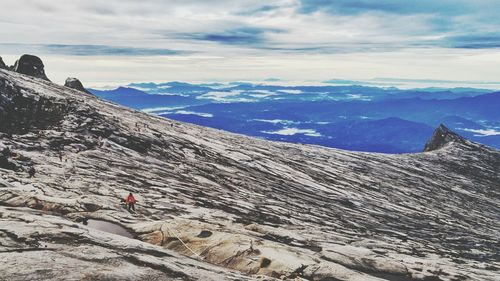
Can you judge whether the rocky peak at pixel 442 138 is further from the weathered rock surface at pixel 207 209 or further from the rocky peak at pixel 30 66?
the rocky peak at pixel 30 66

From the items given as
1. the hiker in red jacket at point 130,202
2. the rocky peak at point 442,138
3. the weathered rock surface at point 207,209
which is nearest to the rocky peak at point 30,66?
the weathered rock surface at point 207,209

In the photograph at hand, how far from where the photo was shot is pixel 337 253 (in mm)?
32938

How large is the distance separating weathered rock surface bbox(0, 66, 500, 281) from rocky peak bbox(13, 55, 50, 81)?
46.6 meters

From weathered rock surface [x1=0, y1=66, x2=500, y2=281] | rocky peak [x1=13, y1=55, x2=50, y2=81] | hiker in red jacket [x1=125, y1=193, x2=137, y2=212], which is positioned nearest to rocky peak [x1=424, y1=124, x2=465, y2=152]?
weathered rock surface [x1=0, y1=66, x2=500, y2=281]

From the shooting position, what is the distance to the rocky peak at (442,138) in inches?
5906

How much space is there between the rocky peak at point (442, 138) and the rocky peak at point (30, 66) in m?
122

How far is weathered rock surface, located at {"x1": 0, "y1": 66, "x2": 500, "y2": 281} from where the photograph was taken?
24.2m

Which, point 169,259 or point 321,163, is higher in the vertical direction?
point 169,259

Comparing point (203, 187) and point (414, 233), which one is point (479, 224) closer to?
point (414, 233)

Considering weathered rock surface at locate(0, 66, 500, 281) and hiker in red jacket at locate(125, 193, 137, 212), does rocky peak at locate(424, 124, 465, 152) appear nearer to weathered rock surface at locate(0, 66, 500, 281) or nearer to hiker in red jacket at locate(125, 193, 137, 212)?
weathered rock surface at locate(0, 66, 500, 281)

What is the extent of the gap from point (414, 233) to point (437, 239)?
273 centimetres

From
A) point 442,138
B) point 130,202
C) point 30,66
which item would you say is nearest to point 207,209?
point 130,202

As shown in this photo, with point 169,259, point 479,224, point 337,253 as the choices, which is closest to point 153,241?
point 169,259

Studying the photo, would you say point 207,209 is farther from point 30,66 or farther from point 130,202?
point 30,66
